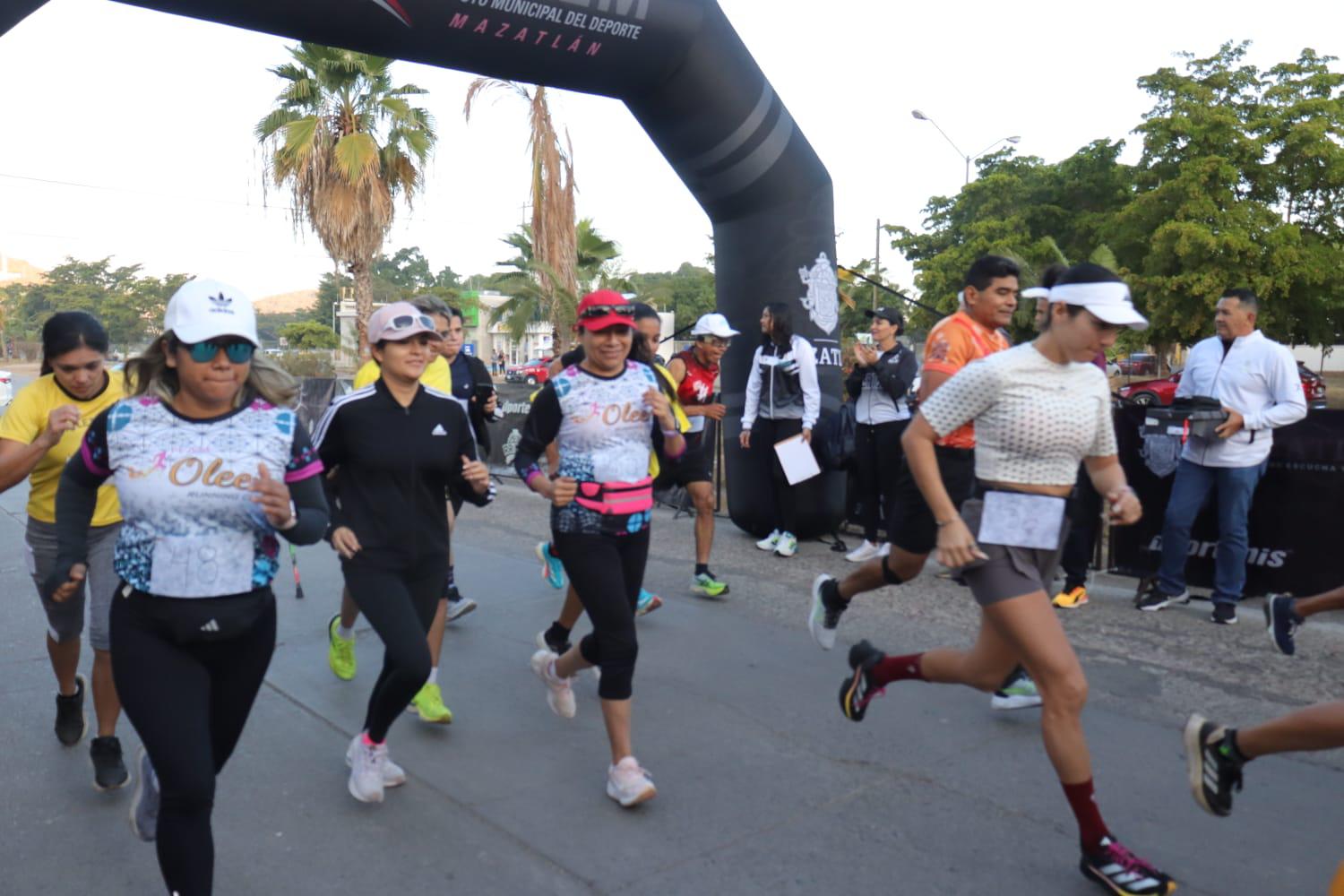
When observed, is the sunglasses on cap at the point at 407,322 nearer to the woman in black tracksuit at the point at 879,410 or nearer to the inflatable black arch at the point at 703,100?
the inflatable black arch at the point at 703,100

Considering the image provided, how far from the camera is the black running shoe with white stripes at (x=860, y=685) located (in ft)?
12.9

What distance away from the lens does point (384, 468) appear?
366cm

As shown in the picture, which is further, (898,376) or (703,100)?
(703,100)

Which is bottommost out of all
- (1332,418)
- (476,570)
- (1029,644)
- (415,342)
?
(476,570)

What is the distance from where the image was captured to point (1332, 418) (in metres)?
6.12

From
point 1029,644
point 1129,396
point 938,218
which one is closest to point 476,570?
point 1029,644

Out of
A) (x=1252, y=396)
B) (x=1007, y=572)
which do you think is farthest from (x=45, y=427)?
(x=1252, y=396)

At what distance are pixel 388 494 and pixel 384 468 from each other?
0.31 ft

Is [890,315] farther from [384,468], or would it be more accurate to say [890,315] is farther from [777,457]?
[384,468]

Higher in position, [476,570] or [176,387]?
[176,387]

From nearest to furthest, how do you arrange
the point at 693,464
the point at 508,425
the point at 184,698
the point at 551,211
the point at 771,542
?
1. the point at 184,698
2. the point at 693,464
3. the point at 771,542
4. the point at 508,425
5. the point at 551,211

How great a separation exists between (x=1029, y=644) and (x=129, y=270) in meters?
115

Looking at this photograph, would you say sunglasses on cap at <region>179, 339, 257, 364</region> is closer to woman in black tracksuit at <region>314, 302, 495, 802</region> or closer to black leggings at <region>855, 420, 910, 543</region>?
woman in black tracksuit at <region>314, 302, 495, 802</region>

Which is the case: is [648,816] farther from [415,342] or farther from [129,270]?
[129,270]
